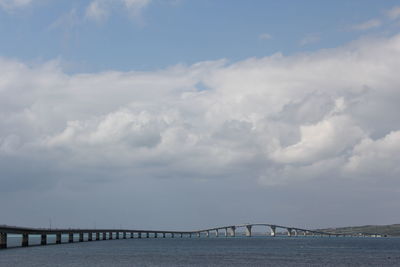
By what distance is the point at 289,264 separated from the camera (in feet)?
315

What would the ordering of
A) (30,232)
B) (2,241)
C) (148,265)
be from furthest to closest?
(30,232) < (2,241) < (148,265)

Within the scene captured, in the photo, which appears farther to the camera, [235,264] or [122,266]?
[235,264]

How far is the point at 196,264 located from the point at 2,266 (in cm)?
3027

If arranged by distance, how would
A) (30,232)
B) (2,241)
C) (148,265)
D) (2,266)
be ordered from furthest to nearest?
(30,232), (2,241), (148,265), (2,266)

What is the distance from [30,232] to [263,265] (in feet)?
327

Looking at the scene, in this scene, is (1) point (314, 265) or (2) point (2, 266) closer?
(2) point (2, 266)

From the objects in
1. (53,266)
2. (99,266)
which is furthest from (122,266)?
(53,266)

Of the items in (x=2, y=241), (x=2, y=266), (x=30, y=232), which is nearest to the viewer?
(x=2, y=266)

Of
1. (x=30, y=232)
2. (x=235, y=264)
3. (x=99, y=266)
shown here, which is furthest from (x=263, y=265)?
(x=30, y=232)

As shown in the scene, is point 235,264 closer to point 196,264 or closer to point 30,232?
point 196,264

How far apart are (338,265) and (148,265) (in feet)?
102

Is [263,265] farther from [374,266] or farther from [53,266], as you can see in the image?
[53,266]

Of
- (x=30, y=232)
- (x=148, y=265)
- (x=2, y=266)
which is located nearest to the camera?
(x=2, y=266)

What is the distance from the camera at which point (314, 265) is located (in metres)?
93.2
